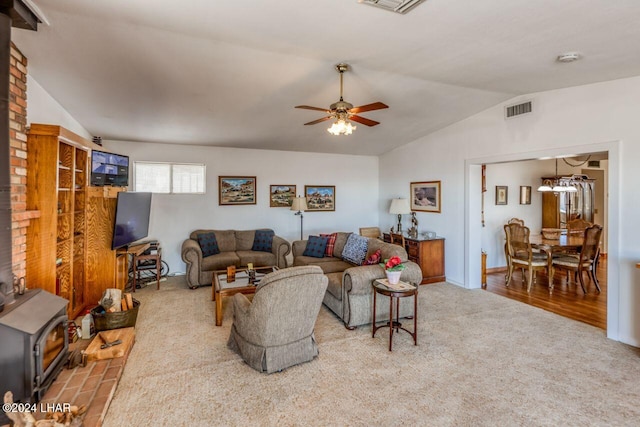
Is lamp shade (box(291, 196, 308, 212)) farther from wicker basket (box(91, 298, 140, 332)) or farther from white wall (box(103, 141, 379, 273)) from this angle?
wicker basket (box(91, 298, 140, 332))

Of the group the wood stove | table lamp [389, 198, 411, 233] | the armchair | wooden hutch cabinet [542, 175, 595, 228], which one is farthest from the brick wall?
wooden hutch cabinet [542, 175, 595, 228]

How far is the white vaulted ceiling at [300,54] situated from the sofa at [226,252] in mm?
2089

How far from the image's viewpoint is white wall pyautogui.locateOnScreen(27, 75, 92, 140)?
3.03 m

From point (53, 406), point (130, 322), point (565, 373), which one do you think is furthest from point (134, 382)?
point (565, 373)

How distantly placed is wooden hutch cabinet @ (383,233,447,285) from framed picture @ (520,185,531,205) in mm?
2432

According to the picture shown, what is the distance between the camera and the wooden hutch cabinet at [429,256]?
17.8ft

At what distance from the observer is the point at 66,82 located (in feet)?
10.9

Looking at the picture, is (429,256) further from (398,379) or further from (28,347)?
(28,347)

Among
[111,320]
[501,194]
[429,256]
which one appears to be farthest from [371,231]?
[111,320]

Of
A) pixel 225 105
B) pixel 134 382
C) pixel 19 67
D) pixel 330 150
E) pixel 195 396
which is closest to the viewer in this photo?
pixel 195 396

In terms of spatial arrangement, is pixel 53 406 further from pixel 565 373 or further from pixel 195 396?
pixel 565 373

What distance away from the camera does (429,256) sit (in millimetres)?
5488

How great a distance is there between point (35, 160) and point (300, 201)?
416 cm

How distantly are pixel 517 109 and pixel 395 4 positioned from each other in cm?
318
